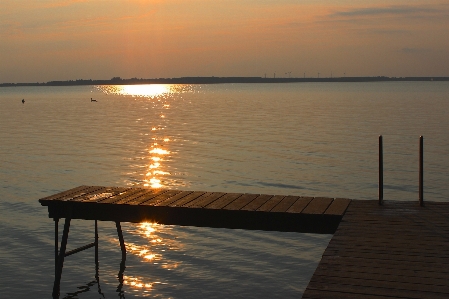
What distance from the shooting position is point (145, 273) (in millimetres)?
13617

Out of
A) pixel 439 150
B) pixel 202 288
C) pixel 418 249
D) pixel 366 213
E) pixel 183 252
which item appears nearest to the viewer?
pixel 418 249

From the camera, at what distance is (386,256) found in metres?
7.90

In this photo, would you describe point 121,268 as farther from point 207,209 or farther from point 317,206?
point 317,206

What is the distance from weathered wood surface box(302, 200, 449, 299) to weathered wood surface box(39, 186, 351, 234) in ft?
2.22

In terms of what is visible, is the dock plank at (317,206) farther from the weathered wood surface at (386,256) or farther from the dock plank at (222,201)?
the dock plank at (222,201)

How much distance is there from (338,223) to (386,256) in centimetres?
258

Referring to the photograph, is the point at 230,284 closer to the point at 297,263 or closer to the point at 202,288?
the point at 202,288

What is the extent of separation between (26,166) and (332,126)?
3050cm

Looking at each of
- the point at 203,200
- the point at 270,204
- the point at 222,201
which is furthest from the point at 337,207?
the point at 203,200

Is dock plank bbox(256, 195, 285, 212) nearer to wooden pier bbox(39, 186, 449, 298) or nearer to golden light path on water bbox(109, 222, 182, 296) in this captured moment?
wooden pier bbox(39, 186, 449, 298)

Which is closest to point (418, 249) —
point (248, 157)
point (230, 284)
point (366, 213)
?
point (366, 213)

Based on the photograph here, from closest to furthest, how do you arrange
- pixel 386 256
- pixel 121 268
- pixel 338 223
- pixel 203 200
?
pixel 386 256 → pixel 338 223 → pixel 203 200 → pixel 121 268

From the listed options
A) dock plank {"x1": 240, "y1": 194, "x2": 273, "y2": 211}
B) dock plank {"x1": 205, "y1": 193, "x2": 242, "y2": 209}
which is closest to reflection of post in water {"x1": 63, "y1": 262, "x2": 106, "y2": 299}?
dock plank {"x1": 205, "y1": 193, "x2": 242, "y2": 209}

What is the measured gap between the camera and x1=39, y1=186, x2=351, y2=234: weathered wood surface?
34.7 ft
